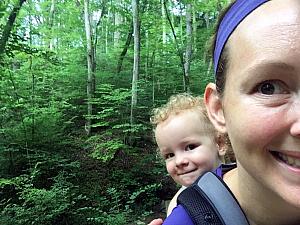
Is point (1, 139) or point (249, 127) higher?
point (249, 127)

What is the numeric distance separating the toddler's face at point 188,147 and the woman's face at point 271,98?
96 cm

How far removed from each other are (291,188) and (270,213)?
205mm

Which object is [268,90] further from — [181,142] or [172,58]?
[172,58]

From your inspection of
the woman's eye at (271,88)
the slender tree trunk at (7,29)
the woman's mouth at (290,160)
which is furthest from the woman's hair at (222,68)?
the slender tree trunk at (7,29)

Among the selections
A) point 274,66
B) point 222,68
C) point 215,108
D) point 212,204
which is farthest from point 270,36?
point 212,204

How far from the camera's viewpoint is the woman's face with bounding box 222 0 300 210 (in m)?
0.73

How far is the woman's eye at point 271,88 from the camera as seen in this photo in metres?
0.76

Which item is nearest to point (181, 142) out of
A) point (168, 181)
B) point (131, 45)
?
point (168, 181)

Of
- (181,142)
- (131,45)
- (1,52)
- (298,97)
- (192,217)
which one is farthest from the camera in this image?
(131,45)

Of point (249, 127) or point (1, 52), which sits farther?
point (1, 52)

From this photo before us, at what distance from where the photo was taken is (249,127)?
765mm

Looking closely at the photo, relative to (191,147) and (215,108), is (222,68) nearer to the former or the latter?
(215,108)

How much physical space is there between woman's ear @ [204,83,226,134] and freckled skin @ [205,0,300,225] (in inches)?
4.4

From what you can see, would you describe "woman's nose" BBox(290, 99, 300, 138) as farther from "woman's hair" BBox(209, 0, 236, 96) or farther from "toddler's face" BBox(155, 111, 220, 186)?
"toddler's face" BBox(155, 111, 220, 186)
